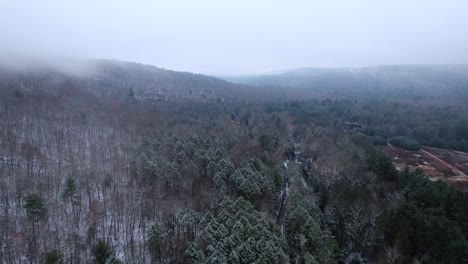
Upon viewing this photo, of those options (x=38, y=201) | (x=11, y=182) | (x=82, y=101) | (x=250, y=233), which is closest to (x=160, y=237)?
(x=250, y=233)

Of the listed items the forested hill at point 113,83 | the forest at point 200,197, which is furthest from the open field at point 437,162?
the forested hill at point 113,83

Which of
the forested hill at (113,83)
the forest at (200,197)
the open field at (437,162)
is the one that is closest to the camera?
the forest at (200,197)

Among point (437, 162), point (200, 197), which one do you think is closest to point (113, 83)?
point (200, 197)

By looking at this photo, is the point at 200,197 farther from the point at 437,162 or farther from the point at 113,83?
the point at 113,83

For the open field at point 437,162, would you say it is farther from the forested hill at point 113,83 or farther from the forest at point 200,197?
the forested hill at point 113,83

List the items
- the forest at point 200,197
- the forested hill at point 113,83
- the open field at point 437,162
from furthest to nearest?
1. the forested hill at point 113,83
2. the open field at point 437,162
3. the forest at point 200,197

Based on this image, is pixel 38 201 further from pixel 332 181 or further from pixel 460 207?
pixel 460 207
